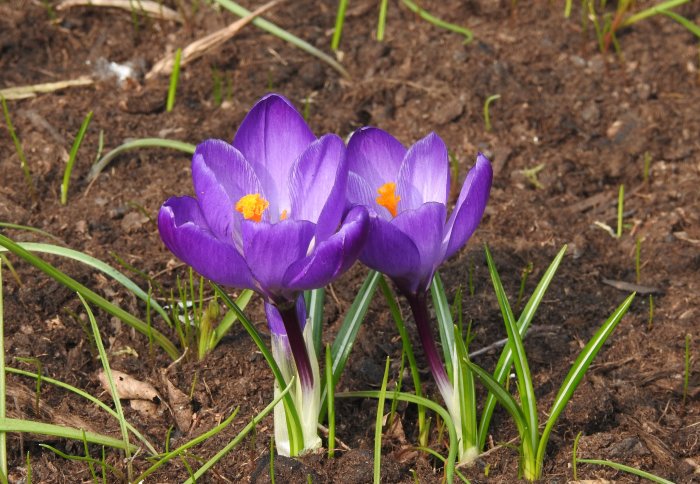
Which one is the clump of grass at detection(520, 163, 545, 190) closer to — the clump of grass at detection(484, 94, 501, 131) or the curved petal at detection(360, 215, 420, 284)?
the clump of grass at detection(484, 94, 501, 131)

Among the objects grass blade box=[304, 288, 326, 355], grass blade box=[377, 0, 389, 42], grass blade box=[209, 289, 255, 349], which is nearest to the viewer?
grass blade box=[304, 288, 326, 355]

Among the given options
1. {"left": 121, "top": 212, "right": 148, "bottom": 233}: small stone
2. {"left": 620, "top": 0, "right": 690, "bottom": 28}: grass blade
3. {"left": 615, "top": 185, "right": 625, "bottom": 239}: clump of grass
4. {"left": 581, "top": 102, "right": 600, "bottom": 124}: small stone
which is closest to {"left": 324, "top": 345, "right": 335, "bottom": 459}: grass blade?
{"left": 121, "top": 212, "right": 148, "bottom": 233}: small stone

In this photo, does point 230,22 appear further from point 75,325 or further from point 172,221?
point 172,221

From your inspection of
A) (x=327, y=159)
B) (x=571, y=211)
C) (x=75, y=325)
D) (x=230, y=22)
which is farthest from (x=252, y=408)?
(x=230, y=22)

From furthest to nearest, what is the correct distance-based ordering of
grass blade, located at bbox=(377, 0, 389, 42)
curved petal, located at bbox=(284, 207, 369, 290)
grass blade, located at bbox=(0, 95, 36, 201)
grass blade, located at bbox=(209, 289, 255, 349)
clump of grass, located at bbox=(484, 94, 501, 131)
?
grass blade, located at bbox=(377, 0, 389, 42) → clump of grass, located at bbox=(484, 94, 501, 131) → grass blade, located at bbox=(0, 95, 36, 201) → grass blade, located at bbox=(209, 289, 255, 349) → curved petal, located at bbox=(284, 207, 369, 290)

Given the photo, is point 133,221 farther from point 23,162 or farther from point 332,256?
point 332,256

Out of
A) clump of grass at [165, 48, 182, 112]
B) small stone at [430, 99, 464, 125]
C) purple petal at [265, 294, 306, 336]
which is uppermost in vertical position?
clump of grass at [165, 48, 182, 112]
